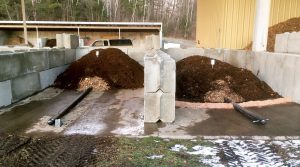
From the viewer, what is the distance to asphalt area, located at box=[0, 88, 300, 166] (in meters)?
3.71

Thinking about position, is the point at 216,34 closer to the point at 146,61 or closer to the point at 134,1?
the point at 146,61

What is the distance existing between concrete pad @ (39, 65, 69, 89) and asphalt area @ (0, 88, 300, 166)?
214 cm

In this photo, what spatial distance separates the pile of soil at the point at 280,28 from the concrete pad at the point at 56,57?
6.97 metres

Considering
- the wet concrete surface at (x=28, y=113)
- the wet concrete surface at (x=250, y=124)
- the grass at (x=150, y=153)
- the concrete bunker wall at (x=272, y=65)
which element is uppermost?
the concrete bunker wall at (x=272, y=65)

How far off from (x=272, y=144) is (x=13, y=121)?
4.50 m

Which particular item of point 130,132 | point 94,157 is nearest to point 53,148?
point 94,157

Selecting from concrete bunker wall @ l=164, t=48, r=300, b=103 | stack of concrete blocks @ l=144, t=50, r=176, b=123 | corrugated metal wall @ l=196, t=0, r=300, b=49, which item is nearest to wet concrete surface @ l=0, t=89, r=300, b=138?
stack of concrete blocks @ l=144, t=50, r=176, b=123

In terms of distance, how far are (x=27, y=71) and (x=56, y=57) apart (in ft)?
7.31

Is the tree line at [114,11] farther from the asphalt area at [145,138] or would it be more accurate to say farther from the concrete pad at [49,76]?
the asphalt area at [145,138]

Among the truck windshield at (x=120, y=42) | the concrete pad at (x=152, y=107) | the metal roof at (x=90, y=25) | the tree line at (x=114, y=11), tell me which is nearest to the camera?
the concrete pad at (x=152, y=107)

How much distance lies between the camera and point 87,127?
505 centimetres

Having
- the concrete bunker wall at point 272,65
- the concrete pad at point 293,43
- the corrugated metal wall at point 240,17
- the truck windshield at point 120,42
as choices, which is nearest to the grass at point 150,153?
the concrete bunker wall at point 272,65

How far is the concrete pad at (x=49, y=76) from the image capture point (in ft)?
28.1

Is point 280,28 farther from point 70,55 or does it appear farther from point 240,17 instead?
point 70,55
